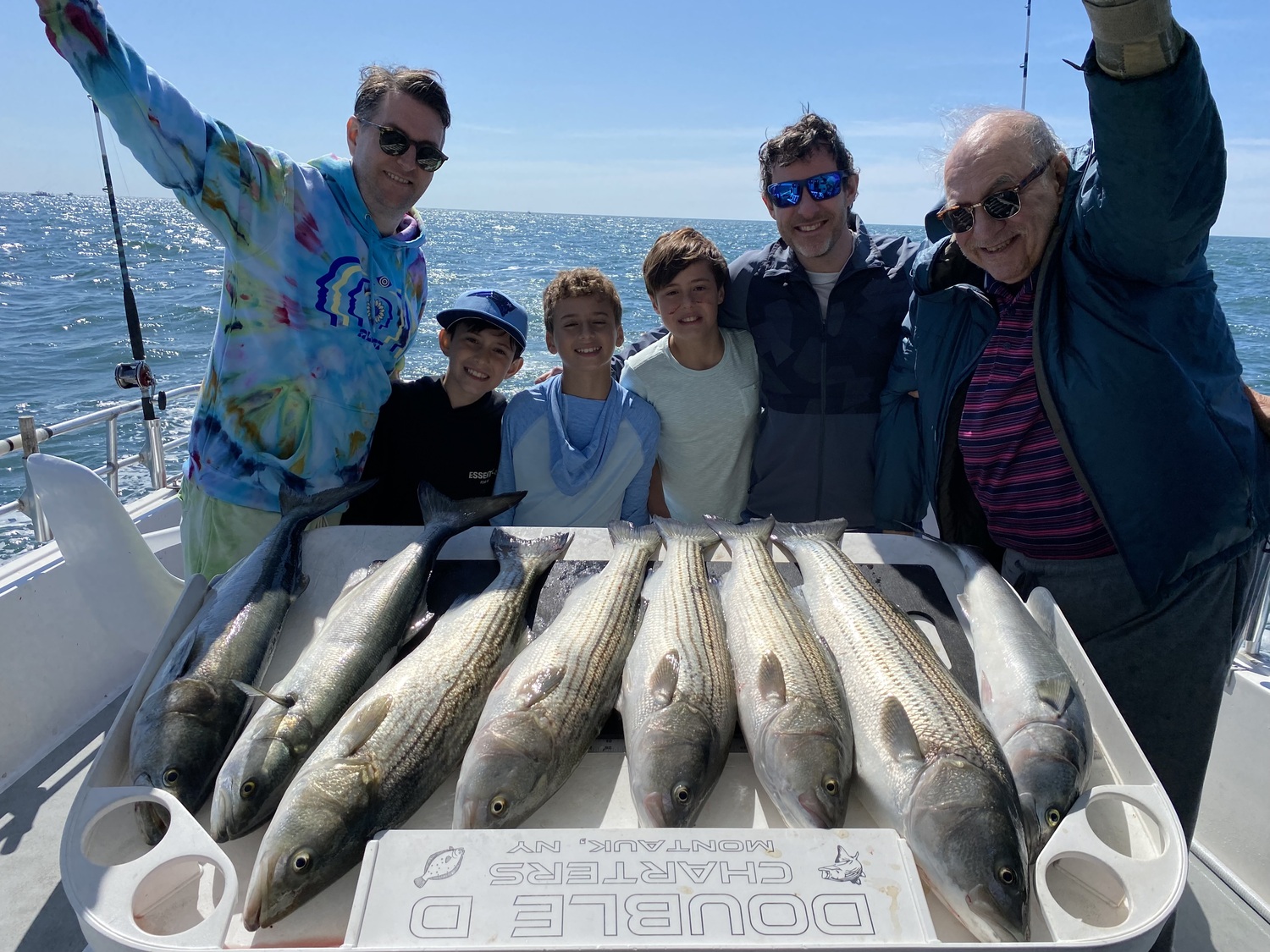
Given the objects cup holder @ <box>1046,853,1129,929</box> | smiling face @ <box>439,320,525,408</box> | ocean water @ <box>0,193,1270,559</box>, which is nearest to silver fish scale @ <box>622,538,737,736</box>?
cup holder @ <box>1046,853,1129,929</box>

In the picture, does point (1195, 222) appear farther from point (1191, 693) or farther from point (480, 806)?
point (480, 806)

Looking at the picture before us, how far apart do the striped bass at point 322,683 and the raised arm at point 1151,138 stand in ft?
8.25

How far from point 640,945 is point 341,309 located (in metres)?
3.07

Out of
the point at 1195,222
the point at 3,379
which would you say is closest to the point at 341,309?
the point at 1195,222

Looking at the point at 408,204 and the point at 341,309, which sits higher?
the point at 408,204

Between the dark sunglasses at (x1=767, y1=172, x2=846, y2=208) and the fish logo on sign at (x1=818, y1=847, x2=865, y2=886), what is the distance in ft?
10.3

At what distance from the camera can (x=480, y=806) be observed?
188 centimetres

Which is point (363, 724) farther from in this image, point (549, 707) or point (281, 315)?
point (281, 315)

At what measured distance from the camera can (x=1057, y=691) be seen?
7.28ft

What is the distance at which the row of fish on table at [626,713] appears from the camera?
184cm

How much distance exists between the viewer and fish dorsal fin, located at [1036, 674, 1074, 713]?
2.18 m

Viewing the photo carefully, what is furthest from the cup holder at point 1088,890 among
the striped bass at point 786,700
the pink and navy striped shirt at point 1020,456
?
the pink and navy striped shirt at point 1020,456

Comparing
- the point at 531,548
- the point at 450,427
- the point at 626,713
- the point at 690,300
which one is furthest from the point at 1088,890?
the point at 450,427

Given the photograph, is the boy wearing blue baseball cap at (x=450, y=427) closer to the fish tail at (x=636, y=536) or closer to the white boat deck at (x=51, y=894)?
the fish tail at (x=636, y=536)
